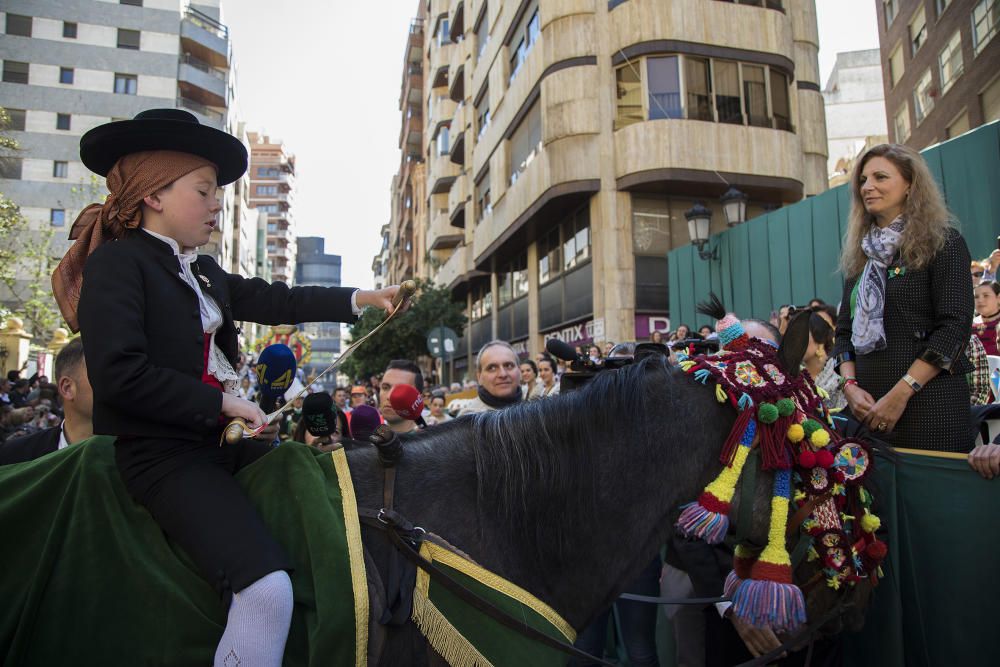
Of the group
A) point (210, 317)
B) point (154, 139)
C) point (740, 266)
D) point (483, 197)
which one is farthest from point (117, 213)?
point (483, 197)

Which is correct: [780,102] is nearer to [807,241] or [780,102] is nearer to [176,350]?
[807,241]

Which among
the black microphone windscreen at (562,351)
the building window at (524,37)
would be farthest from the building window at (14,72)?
the black microphone windscreen at (562,351)

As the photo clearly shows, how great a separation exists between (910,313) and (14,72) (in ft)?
164

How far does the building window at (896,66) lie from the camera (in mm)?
24625

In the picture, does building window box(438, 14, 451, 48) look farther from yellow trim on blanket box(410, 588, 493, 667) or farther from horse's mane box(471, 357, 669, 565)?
yellow trim on blanket box(410, 588, 493, 667)

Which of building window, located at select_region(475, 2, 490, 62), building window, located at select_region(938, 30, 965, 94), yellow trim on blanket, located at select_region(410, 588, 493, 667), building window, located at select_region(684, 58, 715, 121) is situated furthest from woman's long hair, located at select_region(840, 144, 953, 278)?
building window, located at select_region(475, 2, 490, 62)

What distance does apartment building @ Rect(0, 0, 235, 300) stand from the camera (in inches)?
1447

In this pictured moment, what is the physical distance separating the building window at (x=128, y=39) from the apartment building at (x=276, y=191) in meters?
67.8

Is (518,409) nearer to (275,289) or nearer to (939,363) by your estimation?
(275,289)

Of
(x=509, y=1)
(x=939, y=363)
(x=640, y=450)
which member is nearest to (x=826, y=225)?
(x=939, y=363)

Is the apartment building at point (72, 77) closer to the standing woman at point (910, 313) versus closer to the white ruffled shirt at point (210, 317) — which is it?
the white ruffled shirt at point (210, 317)

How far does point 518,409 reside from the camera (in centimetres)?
216

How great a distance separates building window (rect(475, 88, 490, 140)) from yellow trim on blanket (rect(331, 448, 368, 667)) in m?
24.3

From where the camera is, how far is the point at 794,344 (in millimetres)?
2215
